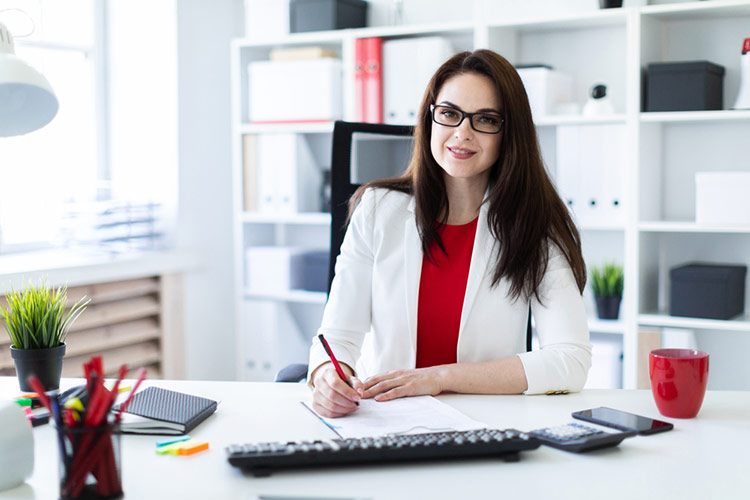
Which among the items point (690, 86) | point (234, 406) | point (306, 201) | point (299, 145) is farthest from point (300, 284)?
point (234, 406)

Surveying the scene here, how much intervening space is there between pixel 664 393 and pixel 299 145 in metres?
2.41

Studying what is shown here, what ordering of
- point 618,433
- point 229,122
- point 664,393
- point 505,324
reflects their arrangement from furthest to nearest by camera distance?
point 229,122, point 505,324, point 664,393, point 618,433

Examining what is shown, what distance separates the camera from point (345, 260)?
185cm

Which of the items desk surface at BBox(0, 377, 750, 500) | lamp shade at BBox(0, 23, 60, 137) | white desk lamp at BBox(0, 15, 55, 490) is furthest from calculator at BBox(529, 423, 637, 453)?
lamp shade at BBox(0, 23, 60, 137)

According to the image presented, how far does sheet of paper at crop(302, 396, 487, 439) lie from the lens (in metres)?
1.25

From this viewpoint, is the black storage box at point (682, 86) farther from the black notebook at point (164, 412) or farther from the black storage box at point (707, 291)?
the black notebook at point (164, 412)

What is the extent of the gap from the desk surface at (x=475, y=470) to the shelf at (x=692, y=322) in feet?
4.96

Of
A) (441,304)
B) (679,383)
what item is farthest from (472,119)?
(679,383)

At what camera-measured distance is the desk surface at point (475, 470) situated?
1031mm

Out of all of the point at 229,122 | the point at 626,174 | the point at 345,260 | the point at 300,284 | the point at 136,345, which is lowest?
the point at 136,345

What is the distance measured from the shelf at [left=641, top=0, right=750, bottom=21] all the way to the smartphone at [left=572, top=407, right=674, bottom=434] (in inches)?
74.8

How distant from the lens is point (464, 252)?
1.85m

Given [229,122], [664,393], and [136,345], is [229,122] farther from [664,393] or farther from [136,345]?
[664,393]

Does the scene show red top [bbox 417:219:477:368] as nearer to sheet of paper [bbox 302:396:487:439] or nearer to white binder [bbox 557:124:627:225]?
sheet of paper [bbox 302:396:487:439]
